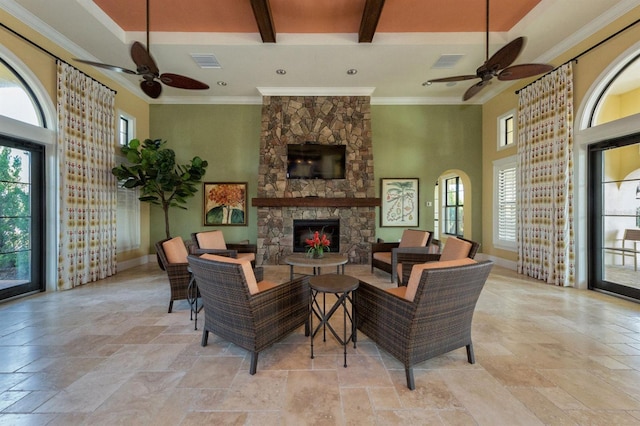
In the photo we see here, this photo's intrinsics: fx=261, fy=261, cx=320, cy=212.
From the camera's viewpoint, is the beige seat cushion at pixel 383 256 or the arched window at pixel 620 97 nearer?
the arched window at pixel 620 97

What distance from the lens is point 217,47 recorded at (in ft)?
14.3

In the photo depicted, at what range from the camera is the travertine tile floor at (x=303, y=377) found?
1.66 meters

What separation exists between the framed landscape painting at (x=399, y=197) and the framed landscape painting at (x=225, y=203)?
3.47m

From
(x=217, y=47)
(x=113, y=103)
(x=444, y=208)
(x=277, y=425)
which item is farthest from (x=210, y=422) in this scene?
(x=444, y=208)

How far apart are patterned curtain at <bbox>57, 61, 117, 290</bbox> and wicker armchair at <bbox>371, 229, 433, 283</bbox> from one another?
16.7 feet

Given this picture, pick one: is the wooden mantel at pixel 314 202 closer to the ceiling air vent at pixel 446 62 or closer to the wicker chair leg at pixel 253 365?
the ceiling air vent at pixel 446 62

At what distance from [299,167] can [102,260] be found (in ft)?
13.9

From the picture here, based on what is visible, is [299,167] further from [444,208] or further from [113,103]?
[444,208]

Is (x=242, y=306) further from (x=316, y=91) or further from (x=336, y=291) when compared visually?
(x=316, y=91)

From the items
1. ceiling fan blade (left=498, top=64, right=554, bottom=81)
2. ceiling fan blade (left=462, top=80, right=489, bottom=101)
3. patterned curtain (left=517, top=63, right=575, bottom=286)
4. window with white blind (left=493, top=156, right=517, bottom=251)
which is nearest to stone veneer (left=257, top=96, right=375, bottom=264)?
ceiling fan blade (left=462, top=80, right=489, bottom=101)

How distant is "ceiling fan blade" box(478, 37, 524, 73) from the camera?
2.92m

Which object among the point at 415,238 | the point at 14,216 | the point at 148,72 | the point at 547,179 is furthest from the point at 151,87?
the point at 547,179

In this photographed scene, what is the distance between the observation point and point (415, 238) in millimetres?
4844

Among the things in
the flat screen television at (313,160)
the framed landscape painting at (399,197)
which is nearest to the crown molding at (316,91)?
the flat screen television at (313,160)
